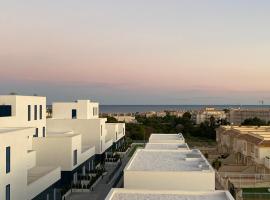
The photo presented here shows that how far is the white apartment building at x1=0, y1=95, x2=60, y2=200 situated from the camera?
17469 mm

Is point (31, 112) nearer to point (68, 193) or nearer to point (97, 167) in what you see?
point (68, 193)

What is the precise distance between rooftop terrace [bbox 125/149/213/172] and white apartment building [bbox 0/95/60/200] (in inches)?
183

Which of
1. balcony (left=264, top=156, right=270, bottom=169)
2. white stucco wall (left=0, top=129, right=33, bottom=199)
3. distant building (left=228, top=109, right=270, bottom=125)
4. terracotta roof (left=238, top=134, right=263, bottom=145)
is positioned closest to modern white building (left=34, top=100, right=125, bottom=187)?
white stucco wall (left=0, top=129, right=33, bottom=199)

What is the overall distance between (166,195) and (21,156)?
23.5 feet

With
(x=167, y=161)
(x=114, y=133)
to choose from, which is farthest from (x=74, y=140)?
(x=114, y=133)

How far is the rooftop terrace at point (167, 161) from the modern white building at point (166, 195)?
3.17 m

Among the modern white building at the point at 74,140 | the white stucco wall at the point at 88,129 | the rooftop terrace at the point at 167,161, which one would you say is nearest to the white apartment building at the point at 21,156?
the modern white building at the point at 74,140

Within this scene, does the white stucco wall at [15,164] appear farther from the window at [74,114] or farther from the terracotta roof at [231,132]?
the terracotta roof at [231,132]

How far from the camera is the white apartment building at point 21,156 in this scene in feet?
57.3

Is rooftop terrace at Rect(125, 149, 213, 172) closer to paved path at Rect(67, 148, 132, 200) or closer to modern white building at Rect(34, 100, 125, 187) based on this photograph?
paved path at Rect(67, 148, 132, 200)

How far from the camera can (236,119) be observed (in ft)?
423

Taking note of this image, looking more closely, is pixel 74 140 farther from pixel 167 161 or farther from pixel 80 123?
pixel 80 123

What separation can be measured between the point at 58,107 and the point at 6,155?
2436cm

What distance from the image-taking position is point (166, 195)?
16.2 meters
